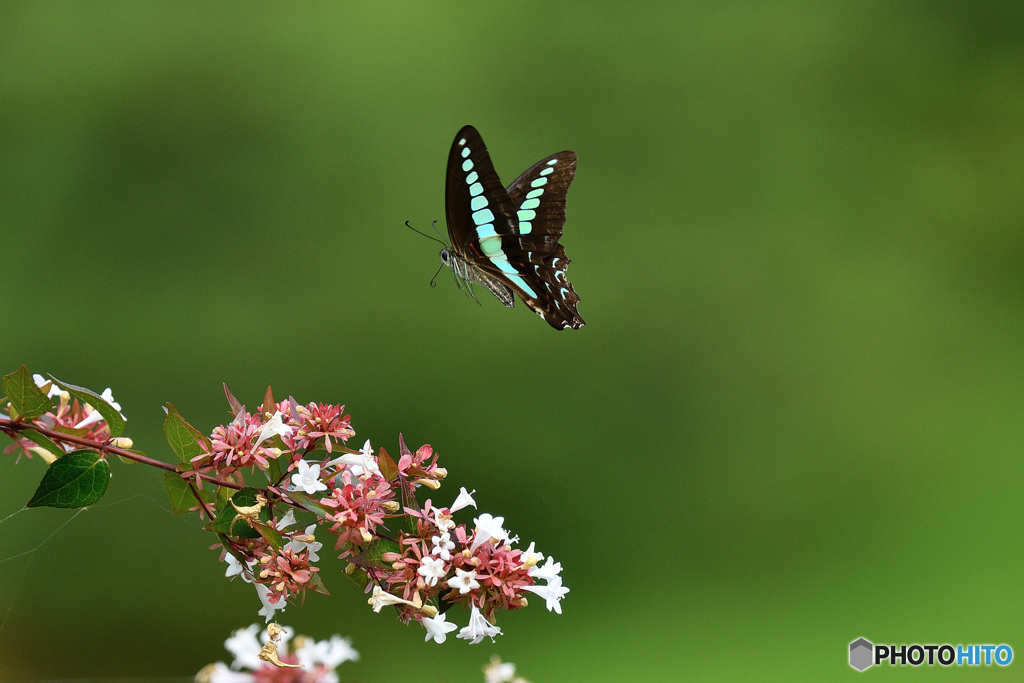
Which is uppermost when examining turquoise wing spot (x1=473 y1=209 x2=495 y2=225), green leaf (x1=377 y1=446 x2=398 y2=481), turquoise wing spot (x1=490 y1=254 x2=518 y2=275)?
turquoise wing spot (x1=473 y1=209 x2=495 y2=225)

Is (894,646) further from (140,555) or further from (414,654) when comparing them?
(140,555)

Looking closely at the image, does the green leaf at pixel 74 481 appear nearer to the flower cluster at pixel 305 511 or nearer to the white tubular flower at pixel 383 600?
the flower cluster at pixel 305 511

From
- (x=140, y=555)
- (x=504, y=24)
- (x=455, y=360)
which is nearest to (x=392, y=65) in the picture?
(x=504, y=24)

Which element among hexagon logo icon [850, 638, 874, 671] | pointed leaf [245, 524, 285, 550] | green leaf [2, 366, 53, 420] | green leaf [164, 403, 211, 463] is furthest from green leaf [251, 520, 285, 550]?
hexagon logo icon [850, 638, 874, 671]

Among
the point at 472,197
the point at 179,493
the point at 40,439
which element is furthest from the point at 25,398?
the point at 472,197

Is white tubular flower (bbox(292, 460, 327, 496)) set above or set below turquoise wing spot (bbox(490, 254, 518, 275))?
below

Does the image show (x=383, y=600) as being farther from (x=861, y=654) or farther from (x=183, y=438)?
(x=861, y=654)

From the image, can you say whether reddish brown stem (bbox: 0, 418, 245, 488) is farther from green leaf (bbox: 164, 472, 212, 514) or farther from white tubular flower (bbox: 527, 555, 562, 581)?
white tubular flower (bbox: 527, 555, 562, 581)
